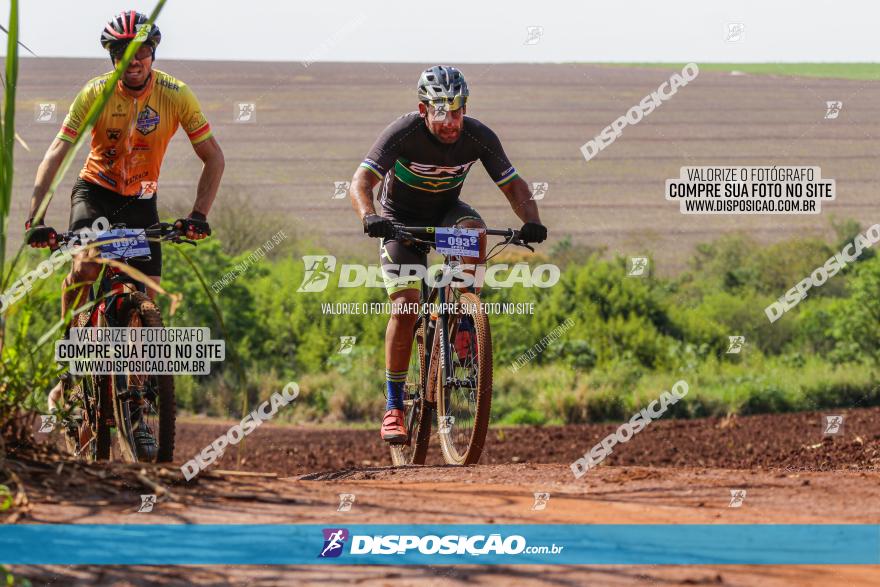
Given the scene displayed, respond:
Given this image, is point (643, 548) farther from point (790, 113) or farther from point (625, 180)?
point (790, 113)

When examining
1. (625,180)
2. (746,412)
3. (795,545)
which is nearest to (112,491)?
(795,545)

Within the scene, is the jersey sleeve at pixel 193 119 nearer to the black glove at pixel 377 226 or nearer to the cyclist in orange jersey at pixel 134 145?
the cyclist in orange jersey at pixel 134 145

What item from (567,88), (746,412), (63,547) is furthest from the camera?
(567,88)

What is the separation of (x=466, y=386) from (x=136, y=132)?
2.26 meters

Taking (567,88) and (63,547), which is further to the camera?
(567,88)

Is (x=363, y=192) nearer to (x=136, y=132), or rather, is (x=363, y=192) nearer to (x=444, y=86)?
(x=444, y=86)

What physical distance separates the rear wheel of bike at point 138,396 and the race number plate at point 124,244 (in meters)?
0.23

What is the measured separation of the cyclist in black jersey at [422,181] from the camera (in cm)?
683

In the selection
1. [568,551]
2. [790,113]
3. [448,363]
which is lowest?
[568,551]

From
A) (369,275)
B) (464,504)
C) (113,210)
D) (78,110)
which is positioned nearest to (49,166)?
(78,110)

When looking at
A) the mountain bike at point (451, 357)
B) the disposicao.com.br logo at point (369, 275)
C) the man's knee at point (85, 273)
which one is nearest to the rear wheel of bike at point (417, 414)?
the mountain bike at point (451, 357)

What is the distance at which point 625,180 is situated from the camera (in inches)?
1041

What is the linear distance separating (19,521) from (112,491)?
46 cm

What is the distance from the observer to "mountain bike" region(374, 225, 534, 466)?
6.60 metres
